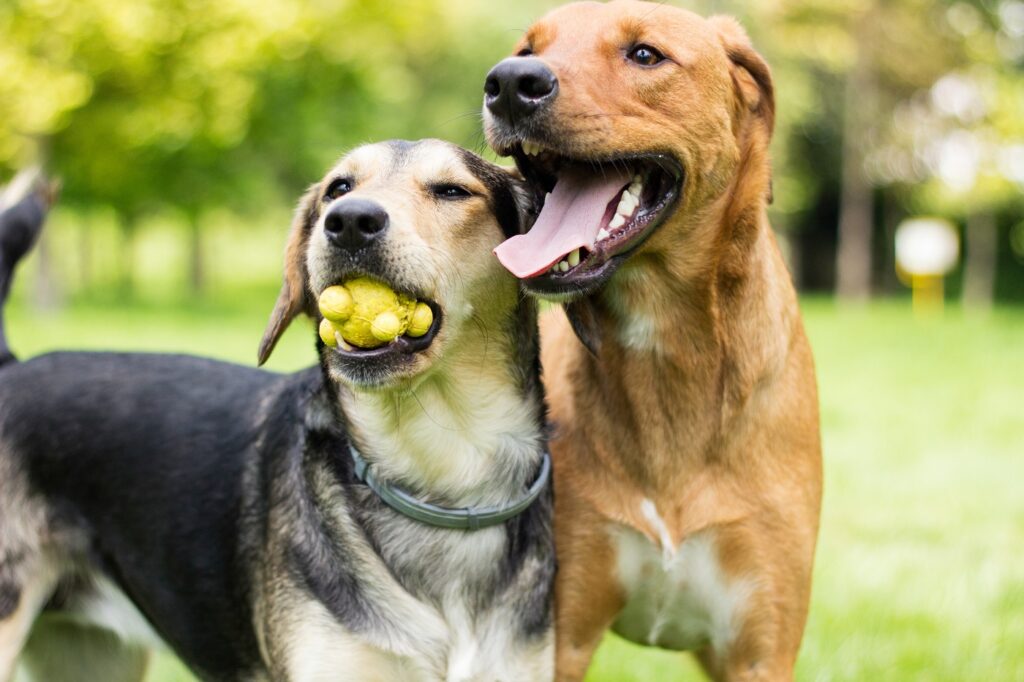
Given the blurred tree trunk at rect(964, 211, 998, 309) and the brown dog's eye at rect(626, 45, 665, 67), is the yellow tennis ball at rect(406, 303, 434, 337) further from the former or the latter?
the blurred tree trunk at rect(964, 211, 998, 309)

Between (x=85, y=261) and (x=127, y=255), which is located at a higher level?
(x=127, y=255)

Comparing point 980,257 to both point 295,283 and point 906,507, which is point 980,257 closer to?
point 906,507

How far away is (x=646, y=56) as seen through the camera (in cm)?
380

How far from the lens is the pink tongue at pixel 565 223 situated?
359 cm

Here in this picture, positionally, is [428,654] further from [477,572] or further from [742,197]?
[742,197]

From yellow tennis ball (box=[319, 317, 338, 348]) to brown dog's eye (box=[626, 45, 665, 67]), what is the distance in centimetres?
130

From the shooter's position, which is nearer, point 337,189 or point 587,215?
point 587,215

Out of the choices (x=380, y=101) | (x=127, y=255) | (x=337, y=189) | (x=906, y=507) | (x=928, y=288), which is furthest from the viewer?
(x=127, y=255)

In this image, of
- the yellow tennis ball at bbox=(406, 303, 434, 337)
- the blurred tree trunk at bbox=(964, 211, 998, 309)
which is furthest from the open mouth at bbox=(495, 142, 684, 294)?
the blurred tree trunk at bbox=(964, 211, 998, 309)

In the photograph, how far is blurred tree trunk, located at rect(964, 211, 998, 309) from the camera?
107 feet

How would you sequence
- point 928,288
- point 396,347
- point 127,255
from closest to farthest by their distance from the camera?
1. point 396,347
2. point 928,288
3. point 127,255

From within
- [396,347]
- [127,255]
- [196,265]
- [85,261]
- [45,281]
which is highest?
[396,347]

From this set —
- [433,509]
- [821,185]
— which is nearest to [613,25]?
[433,509]

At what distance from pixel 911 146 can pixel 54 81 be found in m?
23.3
